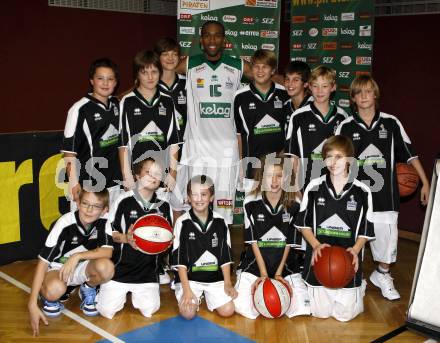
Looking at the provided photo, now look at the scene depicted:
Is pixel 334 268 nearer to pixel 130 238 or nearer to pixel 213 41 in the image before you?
pixel 130 238

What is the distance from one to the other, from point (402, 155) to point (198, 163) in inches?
80.1

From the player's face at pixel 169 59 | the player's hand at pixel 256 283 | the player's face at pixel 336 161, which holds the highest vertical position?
the player's face at pixel 169 59

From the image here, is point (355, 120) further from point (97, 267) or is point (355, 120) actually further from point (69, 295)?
point (69, 295)

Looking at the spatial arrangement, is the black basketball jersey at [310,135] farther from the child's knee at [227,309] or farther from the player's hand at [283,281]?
the child's knee at [227,309]

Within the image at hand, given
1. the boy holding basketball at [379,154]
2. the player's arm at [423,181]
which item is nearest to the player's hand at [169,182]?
the boy holding basketball at [379,154]

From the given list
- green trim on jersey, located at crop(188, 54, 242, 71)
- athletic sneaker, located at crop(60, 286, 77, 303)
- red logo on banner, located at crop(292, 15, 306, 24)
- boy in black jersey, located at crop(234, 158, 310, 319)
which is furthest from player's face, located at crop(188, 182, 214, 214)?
red logo on banner, located at crop(292, 15, 306, 24)

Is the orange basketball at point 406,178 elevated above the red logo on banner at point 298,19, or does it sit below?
below

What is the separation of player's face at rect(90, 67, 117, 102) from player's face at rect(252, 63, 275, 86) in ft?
4.59

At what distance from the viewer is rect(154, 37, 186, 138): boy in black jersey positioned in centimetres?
516

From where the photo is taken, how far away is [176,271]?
452 centimetres

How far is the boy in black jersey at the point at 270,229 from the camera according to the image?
14.9ft

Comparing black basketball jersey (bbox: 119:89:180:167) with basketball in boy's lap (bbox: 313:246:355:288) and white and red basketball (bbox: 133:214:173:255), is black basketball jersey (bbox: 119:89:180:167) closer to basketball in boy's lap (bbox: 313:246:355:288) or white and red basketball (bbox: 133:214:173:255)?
white and red basketball (bbox: 133:214:173:255)

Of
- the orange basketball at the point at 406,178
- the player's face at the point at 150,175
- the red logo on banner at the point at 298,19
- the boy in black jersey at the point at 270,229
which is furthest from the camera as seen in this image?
the red logo on banner at the point at 298,19

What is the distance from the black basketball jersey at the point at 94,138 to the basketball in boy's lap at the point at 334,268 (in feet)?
6.65
